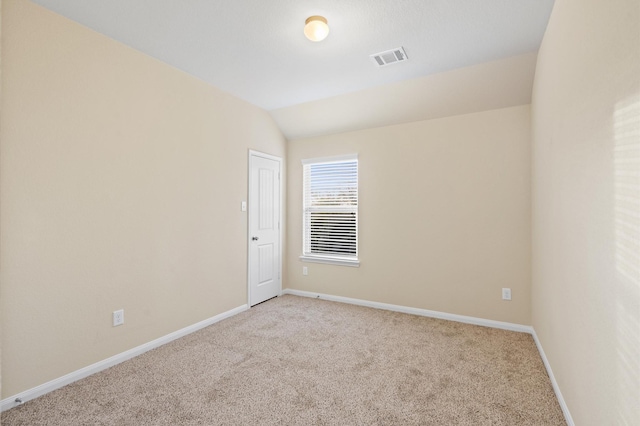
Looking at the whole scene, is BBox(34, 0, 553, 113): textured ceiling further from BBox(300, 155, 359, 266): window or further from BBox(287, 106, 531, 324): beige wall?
BBox(300, 155, 359, 266): window

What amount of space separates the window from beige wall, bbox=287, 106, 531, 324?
137mm

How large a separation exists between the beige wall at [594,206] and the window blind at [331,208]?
2324mm

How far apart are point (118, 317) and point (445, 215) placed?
3418 mm

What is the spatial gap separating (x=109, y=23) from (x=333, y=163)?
9.31 ft

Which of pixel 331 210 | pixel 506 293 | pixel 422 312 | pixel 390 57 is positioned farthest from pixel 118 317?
pixel 506 293

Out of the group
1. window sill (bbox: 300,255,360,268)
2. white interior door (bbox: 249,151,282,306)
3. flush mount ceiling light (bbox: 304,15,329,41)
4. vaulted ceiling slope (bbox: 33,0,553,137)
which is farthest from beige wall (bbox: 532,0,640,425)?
white interior door (bbox: 249,151,282,306)

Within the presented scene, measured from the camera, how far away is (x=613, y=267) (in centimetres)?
120

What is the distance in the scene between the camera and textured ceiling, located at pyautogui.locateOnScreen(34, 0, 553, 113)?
2.14 meters

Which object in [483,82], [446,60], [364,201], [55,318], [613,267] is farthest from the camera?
[364,201]

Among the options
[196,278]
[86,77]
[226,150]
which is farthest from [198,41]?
[196,278]

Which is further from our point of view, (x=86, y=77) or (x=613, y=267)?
(x=86, y=77)

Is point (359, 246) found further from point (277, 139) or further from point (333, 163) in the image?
point (277, 139)

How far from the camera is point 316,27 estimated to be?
7.41 feet

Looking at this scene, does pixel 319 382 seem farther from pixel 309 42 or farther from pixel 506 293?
pixel 309 42
